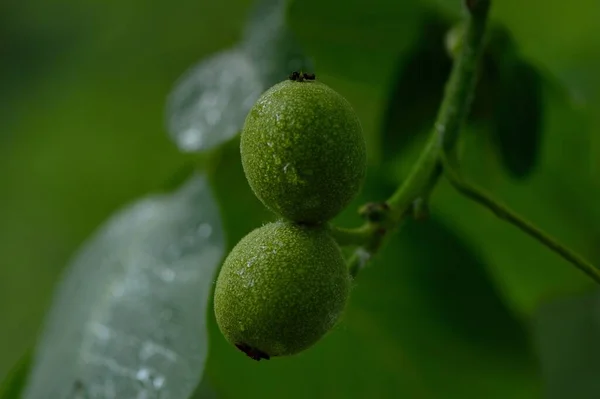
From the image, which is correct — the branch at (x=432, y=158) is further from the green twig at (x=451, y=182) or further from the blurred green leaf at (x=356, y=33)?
the blurred green leaf at (x=356, y=33)

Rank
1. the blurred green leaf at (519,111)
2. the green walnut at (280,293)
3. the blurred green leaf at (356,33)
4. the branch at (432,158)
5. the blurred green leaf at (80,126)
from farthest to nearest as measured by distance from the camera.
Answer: the blurred green leaf at (80,126) < the blurred green leaf at (356,33) < the blurred green leaf at (519,111) < the branch at (432,158) < the green walnut at (280,293)

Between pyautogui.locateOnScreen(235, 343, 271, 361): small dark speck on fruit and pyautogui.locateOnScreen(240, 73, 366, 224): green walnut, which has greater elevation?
pyautogui.locateOnScreen(240, 73, 366, 224): green walnut

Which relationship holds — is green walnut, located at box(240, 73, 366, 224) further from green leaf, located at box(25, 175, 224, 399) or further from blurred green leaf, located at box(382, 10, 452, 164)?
blurred green leaf, located at box(382, 10, 452, 164)

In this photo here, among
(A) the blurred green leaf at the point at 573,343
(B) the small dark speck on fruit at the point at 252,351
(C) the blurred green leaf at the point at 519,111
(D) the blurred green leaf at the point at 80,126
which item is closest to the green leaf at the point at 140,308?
(B) the small dark speck on fruit at the point at 252,351

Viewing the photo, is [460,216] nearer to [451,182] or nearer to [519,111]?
[519,111]

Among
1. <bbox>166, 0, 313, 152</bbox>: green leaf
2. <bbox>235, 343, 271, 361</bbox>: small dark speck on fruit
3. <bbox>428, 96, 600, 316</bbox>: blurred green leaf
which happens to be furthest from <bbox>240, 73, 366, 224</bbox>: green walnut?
<bbox>428, 96, 600, 316</bbox>: blurred green leaf

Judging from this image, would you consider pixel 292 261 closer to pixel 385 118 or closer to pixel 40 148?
pixel 385 118
